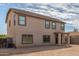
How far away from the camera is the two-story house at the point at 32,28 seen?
1066 cm

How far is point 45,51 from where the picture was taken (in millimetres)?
10516

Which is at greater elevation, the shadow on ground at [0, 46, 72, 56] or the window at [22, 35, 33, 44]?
the window at [22, 35, 33, 44]

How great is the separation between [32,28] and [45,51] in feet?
3.28

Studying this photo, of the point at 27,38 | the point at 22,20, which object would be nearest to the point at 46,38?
the point at 27,38

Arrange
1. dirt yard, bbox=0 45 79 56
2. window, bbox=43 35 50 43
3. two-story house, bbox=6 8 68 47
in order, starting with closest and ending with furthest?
dirt yard, bbox=0 45 79 56 < two-story house, bbox=6 8 68 47 < window, bbox=43 35 50 43

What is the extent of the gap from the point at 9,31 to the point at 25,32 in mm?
602

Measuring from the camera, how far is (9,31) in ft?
34.7

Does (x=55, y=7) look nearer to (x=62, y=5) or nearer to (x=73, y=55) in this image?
(x=62, y=5)

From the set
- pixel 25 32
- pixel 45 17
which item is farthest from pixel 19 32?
pixel 45 17

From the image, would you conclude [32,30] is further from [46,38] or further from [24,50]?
[24,50]

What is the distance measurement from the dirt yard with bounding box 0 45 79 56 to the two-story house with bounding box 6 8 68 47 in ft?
0.74

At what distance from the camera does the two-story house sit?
10664 millimetres

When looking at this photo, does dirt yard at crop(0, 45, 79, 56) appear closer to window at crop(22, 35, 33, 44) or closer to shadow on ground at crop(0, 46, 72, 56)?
shadow on ground at crop(0, 46, 72, 56)

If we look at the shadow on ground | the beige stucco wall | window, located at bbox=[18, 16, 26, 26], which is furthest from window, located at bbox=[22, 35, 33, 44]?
window, located at bbox=[18, 16, 26, 26]
